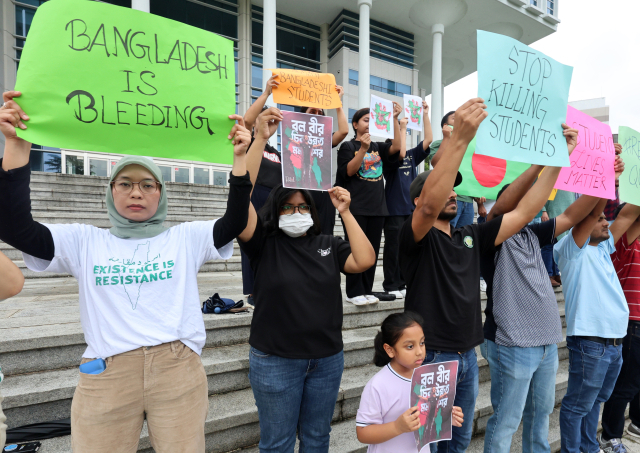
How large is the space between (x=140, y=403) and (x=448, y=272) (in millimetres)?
1663

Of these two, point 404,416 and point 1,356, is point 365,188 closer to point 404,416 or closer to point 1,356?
point 404,416

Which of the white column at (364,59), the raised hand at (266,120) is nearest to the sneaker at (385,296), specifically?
the raised hand at (266,120)

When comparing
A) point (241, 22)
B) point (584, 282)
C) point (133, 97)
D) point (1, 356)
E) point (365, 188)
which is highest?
point (241, 22)

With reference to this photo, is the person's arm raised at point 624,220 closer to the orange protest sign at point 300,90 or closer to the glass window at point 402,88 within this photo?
the orange protest sign at point 300,90

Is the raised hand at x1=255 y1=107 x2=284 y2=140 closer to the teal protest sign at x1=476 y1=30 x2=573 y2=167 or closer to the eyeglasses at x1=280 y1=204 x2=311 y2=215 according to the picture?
the eyeglasses at x1=280 y1=204 x2=311 y2=215

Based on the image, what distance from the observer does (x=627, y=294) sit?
9.92 feet

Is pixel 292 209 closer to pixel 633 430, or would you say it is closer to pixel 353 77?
pixel 633 430

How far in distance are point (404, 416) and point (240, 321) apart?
6.21 ft

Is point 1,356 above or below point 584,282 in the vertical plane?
below

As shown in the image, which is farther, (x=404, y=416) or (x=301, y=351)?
(x=301, y=351)

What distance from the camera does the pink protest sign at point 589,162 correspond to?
2412 millimetres

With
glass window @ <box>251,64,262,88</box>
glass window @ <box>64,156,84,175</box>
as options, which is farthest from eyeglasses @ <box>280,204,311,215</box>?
glass window @ <box>251,64,262,88</box>

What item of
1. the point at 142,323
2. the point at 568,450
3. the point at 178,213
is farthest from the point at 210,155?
the point at 178,213

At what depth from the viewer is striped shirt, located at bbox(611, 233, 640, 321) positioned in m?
2.98
